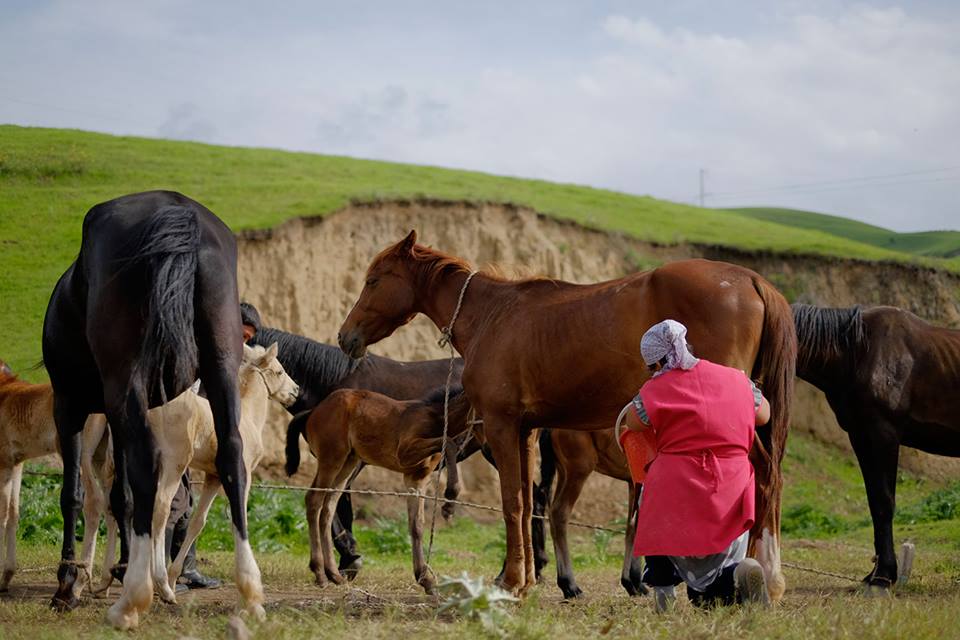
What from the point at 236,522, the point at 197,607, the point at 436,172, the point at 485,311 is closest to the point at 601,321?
the point at 485,311

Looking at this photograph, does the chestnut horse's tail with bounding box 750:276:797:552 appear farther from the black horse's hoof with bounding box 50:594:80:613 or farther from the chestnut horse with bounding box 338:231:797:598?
the black horse's hoof with bounding box 50:594:80:613

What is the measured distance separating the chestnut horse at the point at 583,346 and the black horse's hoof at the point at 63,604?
3.34m

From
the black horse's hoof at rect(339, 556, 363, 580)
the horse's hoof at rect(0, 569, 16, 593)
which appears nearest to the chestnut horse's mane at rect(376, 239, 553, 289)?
the black horse's hoof at rect(339, 556, 363, 580)

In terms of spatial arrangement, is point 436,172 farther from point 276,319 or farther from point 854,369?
point 854,369

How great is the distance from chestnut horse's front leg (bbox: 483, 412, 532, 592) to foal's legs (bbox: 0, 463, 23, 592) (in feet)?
14.7

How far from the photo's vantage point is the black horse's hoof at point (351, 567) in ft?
38.7

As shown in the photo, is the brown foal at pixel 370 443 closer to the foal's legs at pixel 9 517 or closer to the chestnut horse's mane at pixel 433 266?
the chestnut horse's mane at pixel 433 266

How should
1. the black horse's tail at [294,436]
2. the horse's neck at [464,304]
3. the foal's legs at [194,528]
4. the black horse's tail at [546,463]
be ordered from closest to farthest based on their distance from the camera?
the foal's legs at [194,528], the horse's neck at [464,304], the black horse's tail at [294,436], the black horse's tail at [546,463]

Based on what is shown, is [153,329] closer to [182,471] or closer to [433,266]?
[182,471]

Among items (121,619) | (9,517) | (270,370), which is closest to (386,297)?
(270,370)

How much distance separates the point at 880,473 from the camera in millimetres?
11219

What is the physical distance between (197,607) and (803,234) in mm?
29271

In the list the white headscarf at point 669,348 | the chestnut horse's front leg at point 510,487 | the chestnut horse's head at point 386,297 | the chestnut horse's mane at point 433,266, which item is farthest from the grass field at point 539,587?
the chestnut horse's mane at point 433,266

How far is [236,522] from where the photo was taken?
675cm
